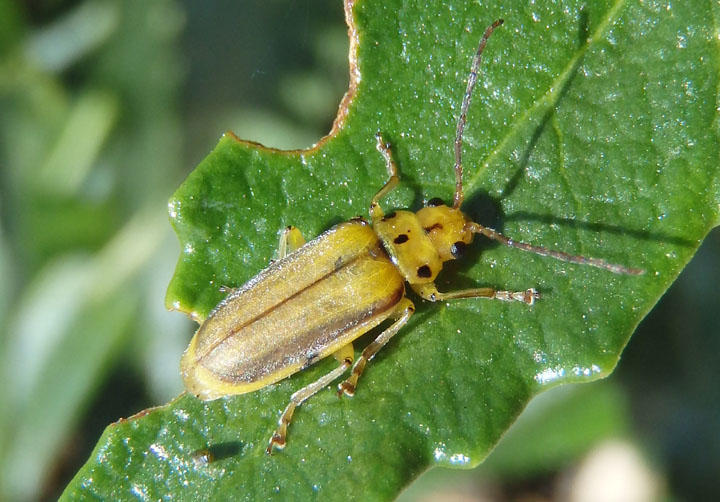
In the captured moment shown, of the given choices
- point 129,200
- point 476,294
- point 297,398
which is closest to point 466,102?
point 476,294

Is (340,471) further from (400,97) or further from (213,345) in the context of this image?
(400,97)

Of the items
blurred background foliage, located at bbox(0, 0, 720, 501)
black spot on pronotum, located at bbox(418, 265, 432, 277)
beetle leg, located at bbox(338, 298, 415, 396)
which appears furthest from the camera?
blurred background foliage, located at bbox(0, 0, 720, 501)

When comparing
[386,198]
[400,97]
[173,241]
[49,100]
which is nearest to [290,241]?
[386,198]

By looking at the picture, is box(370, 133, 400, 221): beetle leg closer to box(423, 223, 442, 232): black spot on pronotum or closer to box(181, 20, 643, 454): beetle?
box(181, 20, 643, 454): beetle

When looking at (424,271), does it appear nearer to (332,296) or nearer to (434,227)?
(434,227)

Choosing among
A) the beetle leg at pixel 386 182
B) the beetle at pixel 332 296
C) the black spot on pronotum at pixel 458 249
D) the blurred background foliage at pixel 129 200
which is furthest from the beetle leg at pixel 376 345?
the blurred background foliage at pixel 129 200

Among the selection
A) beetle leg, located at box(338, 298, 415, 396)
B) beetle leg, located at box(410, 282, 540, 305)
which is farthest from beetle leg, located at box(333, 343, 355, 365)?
beetle leg, located at box(410, 282, 540, 305)
